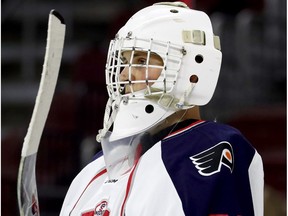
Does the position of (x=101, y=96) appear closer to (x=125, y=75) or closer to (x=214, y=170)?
(x=125, y=75)

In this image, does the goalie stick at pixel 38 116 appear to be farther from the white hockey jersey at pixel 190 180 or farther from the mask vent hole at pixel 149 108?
the mask vent hole at pixel 149 108

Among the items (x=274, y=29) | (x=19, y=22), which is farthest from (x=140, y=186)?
(x=19, y=22)

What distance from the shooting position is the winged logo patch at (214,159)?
225 cm

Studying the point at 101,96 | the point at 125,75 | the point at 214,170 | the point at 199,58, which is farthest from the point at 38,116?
the point at 101,96

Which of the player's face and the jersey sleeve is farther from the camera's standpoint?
the player's face

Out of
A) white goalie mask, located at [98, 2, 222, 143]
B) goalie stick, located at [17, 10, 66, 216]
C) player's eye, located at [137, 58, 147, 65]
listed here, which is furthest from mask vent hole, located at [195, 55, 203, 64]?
goalie stick, located at [17, 10, 66, 216]

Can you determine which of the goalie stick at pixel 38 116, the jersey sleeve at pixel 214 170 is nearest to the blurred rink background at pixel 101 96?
the goalie stick at pixel 38 116

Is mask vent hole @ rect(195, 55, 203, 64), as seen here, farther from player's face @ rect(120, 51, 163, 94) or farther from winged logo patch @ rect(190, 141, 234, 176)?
winged logo patch @ rect(190, 141, 234, 176)

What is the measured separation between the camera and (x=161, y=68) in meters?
2.35

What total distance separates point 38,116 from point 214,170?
25.7 inches

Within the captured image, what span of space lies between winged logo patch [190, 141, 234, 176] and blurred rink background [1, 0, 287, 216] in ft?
7.11

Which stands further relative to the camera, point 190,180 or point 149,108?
point 149,108

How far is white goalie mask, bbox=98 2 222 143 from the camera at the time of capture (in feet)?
7.72

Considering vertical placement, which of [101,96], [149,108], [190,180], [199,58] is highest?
[199,58]
